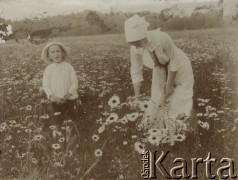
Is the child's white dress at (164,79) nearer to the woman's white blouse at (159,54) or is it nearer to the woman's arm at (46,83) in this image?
the woman's white blouse at (159,54)

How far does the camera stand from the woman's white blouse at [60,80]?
2.59 meters

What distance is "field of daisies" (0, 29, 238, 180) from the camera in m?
2.47

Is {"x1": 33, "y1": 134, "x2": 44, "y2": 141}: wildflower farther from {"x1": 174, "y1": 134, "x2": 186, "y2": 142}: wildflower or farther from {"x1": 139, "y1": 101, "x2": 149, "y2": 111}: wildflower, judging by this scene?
{"x1": 174, "y1": 134, "x2": 186, "y2": 142}: wildflower

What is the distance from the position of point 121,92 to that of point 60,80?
0.35 m

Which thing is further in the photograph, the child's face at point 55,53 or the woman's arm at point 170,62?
the child's face at point 55,53

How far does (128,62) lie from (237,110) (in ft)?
2.12

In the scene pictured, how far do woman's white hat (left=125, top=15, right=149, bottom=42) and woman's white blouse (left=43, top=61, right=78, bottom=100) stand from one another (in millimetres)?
377

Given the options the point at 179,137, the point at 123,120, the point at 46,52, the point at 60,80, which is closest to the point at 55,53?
the point at 46,52

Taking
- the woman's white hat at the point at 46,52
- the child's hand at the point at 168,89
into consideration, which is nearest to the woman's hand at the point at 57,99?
the woman's white hat at the point at 46,52

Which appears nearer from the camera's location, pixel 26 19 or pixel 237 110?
pixel 237 110

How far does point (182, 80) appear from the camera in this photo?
8.20ft

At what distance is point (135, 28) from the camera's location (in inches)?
99.5

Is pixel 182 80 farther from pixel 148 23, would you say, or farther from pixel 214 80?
pixel 148 23

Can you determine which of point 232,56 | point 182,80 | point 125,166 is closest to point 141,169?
point 125,166
